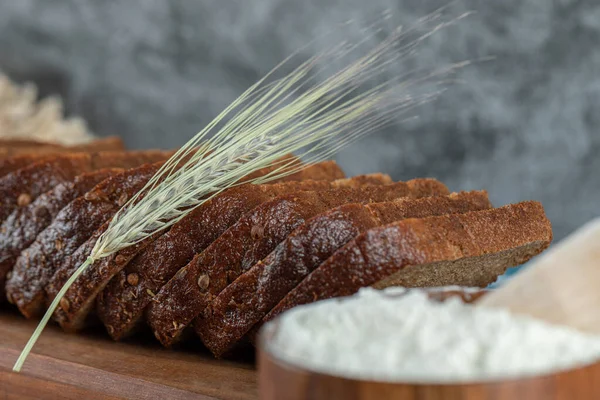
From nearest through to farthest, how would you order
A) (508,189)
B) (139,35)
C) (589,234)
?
(589,234), (508,189), (139,35)

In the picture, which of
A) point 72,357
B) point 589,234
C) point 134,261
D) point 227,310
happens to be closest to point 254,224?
point 227,310

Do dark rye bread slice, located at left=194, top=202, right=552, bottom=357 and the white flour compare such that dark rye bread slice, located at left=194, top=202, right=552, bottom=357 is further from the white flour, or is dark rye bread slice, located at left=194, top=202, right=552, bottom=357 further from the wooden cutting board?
the white flour

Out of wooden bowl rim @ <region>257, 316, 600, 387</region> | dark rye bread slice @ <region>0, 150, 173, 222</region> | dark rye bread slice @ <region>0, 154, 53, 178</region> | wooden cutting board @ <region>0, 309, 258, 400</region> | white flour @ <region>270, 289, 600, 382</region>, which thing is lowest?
wooden cutting board @ <region>0, 309, 258, 400</region>

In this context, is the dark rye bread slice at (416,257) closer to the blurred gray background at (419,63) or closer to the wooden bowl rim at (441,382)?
the wooden bowl rim at (441,382)

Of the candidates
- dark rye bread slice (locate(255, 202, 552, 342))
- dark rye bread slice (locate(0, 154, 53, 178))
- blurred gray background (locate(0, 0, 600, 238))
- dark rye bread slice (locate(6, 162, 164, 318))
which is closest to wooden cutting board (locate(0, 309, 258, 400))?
dark rye bread slice (locate(6, 162, 164, 318))

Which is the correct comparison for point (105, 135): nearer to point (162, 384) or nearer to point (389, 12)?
point (389, 12)

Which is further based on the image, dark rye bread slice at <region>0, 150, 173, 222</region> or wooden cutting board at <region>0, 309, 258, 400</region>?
dark rye bread slice at <region>0, 150, 173, 222</region>

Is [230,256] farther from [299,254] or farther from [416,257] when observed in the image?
[416,257]
